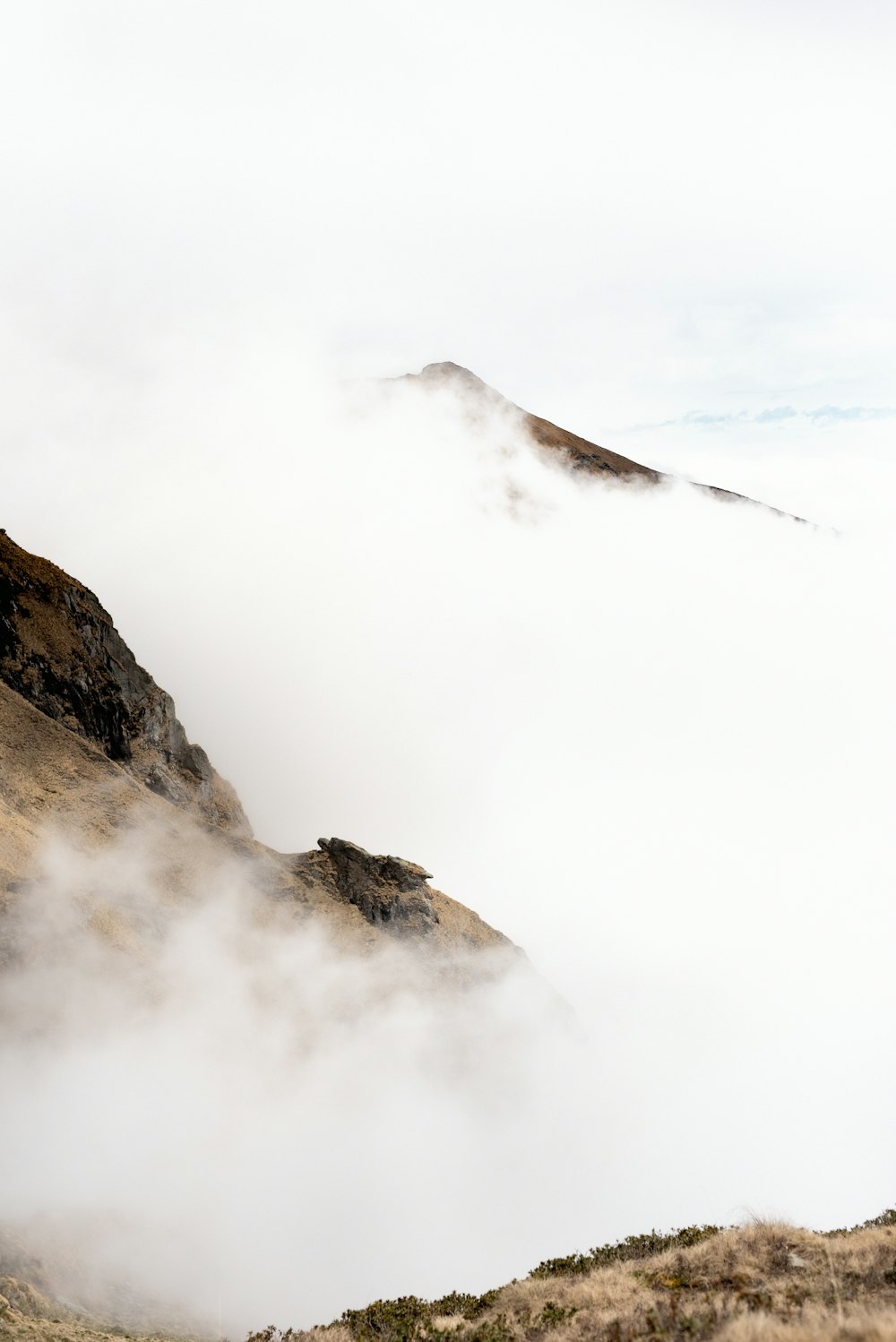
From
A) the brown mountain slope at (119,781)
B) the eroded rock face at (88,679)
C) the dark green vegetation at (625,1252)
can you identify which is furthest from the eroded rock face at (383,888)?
the dark green vegetation at (625,1252)

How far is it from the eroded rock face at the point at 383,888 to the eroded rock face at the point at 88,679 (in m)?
10.0

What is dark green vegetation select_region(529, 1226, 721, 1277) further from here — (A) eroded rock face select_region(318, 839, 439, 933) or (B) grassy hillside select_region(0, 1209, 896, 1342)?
(A) eroded rock face select_region(318, 839, 439, 933)

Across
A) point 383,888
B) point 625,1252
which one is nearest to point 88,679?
point 383,888

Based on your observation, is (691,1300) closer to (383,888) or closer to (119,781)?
(119,781)

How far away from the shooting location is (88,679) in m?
60.4

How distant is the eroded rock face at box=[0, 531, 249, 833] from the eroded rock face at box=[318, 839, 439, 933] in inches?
395

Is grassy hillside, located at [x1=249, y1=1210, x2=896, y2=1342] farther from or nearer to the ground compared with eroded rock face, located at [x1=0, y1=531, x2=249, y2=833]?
nearer to the ground

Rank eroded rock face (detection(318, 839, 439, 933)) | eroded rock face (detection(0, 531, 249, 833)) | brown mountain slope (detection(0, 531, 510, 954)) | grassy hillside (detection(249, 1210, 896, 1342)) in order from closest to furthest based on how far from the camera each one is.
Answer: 1. grassy hillside (detection(249, 1210, 896, 1342))
2. brown mountain slope (detection(0, 531, 510, 954))
3. eroded rock face (detection(0, 531, 249, 833))
4. eroded rock face (detection(318, 839, 439, 933))

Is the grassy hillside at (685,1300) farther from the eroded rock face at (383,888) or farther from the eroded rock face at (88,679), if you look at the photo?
the eroded rock face at (383,888)

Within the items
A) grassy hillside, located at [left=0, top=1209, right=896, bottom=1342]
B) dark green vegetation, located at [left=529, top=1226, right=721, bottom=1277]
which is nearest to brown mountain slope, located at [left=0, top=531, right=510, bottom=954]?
grassy hillside, located at [left=0, top=1209, right=896, bottom=1342]

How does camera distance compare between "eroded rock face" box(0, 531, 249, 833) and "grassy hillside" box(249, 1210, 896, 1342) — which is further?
"eroded rock face" box(0, 531, 249, 833)

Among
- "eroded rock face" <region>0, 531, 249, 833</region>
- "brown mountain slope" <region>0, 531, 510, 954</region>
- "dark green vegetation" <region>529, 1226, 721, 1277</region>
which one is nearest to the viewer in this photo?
"dark green vegetation" <region>529, 1226, 721, 1277</region>

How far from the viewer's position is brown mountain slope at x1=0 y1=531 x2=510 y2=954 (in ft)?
174

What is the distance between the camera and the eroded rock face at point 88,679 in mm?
57719
